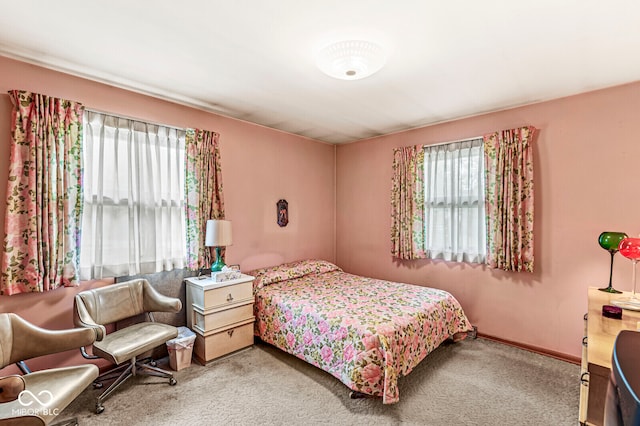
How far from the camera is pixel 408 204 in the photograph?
3.88m

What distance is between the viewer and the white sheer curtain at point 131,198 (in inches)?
99.8

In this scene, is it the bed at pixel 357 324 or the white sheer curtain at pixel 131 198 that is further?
the white sheer curtain at pixel 131 198

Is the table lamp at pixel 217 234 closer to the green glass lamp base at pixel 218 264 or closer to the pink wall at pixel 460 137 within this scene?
the green glass lamp base at pixel 218 264

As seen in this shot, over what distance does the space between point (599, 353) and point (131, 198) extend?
3.35 metres

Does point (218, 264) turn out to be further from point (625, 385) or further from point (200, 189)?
point (625, 385)


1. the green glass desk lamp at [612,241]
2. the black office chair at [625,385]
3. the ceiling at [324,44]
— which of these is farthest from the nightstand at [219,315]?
the green glass desk lamp at [612,241]

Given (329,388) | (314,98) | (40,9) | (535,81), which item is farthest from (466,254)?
(40,9)

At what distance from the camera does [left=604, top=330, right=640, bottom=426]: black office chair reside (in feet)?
1.46

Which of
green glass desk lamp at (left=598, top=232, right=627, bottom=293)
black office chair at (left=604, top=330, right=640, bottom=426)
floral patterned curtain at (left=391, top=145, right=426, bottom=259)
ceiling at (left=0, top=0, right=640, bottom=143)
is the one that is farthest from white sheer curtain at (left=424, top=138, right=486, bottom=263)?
black office chair at (left=604, top=330, right=640, bottom=426)

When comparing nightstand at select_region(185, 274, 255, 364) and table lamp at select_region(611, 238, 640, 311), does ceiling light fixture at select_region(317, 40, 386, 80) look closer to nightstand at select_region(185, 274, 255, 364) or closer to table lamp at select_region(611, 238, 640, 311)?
table lamp at select_region(611, 238, 640, 311)

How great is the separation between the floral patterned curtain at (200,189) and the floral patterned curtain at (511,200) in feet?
9.82

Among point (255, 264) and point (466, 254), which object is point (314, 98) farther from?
point (466, 254)

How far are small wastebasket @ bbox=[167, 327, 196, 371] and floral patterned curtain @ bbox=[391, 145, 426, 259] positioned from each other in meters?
2.65

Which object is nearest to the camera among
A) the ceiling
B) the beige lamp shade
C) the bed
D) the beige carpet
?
the ceiling
